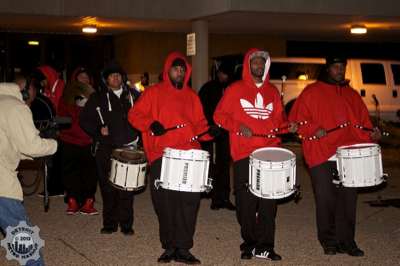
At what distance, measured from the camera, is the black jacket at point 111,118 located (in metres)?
8.71

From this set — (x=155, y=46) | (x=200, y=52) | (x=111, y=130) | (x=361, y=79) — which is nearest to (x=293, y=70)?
(x=361, y=79)

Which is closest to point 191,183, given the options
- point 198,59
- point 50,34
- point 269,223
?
point 269,223

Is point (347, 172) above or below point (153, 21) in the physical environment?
below

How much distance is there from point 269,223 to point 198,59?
11053 mm

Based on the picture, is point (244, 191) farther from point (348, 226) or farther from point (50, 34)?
point (50, 34)

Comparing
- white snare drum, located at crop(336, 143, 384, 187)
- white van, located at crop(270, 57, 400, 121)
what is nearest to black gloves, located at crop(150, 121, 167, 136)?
white snare drum, located at crop(336, 143, 384, 187)

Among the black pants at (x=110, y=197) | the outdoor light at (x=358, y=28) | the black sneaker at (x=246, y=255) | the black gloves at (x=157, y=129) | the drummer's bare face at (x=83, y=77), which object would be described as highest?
the outdoor light at (x=358, y=28)

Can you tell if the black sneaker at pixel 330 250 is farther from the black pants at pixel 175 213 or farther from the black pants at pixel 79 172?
the black pants at pixel 79 172

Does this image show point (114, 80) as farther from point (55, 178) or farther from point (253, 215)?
point (55, 178)

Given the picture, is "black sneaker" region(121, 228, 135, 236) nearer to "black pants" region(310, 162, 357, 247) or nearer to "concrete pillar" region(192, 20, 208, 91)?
"black pants" region(310, 162, 357, 247)

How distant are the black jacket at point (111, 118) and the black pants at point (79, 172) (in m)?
1.48

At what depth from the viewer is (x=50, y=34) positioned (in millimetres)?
24719

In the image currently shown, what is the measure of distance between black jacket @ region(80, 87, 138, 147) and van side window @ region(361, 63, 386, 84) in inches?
455

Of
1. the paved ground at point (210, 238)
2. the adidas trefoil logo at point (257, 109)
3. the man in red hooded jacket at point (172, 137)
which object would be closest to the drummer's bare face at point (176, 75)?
the man in red hooded jacket at point (172, 137)
